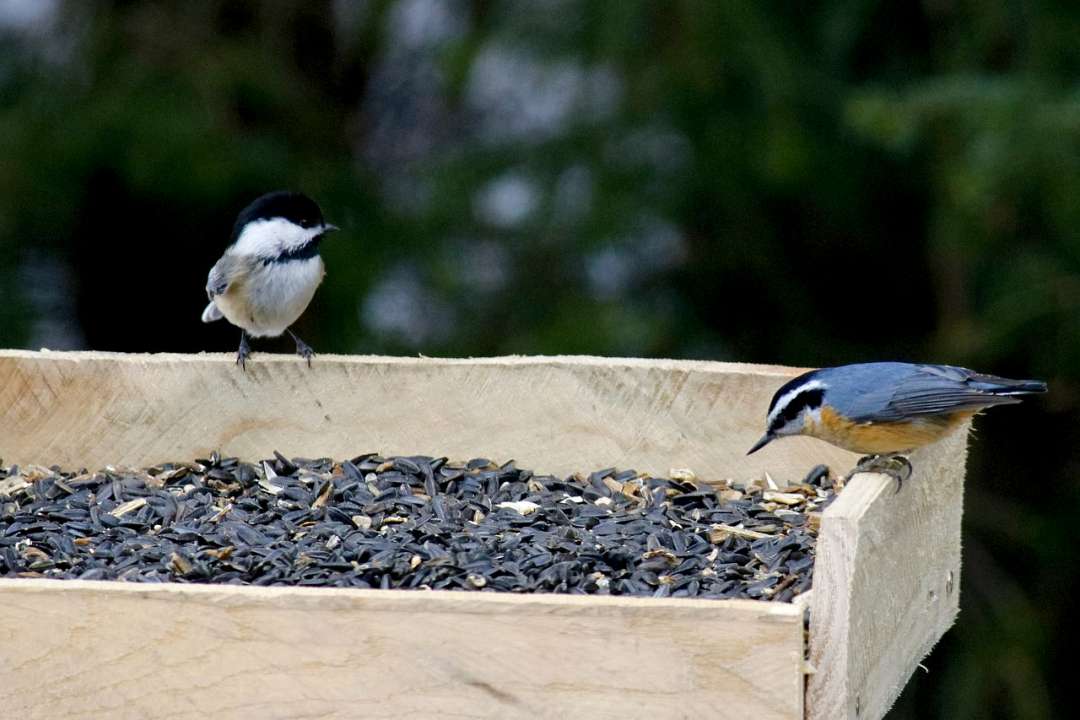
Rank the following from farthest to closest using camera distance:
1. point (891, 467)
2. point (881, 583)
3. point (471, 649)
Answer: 1. point (891, 467)
2. point (881, 583)
3. point (471, 649)

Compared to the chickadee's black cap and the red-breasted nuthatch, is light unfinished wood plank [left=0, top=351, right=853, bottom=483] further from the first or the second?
the chickadee's black cap

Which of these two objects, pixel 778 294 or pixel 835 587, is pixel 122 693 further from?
pixel 778 294

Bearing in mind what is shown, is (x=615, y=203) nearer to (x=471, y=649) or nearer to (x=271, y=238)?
(x=271, y=238)

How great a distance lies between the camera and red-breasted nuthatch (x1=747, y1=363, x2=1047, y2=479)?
2.86 meters

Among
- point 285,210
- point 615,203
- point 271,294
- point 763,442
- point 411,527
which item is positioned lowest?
point 411,527

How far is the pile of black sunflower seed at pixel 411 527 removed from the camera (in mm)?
2494

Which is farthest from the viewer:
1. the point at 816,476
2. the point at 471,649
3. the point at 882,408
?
the point at 816,476

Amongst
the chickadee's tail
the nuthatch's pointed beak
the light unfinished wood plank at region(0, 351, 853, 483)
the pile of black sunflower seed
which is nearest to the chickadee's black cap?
the chickadee's tail

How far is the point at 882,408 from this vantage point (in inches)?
114

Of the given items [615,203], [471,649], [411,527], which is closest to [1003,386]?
[411,527]

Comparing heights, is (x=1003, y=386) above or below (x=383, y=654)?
above

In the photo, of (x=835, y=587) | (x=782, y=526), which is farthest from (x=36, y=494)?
(x=835, y=587)

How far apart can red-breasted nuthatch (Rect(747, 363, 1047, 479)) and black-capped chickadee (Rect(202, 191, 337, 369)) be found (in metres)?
1.34

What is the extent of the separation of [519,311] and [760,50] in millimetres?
1326
